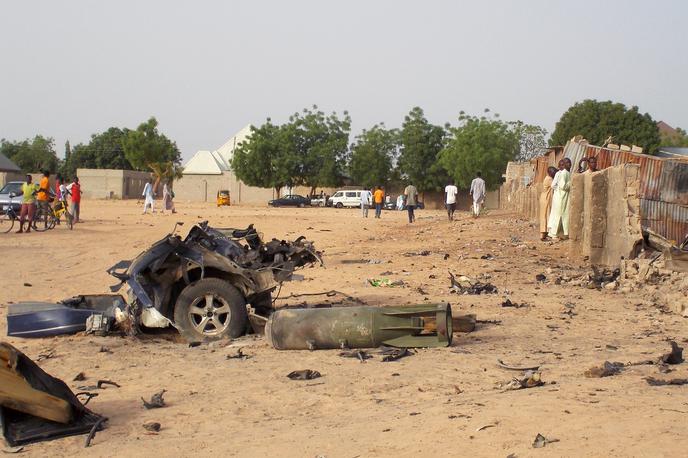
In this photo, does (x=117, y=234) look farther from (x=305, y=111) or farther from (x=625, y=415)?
(x=305, y=111)

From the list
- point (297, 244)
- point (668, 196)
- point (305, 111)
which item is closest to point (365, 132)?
point (305, 111)

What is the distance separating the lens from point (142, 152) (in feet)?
267

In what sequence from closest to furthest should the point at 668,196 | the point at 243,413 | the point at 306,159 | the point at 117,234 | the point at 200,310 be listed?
the point at 243,413 → the point at 200,310 → the point at 668,196 → the point at 117,234 → the point at 306,159

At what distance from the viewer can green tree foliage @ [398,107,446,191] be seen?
7581cm

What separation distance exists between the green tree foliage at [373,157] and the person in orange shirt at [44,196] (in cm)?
5264

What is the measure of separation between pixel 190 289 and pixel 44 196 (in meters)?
17.1

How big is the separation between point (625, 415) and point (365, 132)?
74.9 metres

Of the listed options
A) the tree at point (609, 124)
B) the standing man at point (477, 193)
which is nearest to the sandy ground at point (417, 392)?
the standing man at point (477, 193)

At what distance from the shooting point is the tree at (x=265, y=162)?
7581 cm

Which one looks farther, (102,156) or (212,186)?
(102,156)

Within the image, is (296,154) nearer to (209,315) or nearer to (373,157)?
(373,157)

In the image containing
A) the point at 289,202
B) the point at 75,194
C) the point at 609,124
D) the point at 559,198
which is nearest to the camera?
the point at 559,198

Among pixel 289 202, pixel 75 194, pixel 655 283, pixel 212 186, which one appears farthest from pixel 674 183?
pixel 212 186

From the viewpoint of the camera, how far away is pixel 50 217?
25.8m
